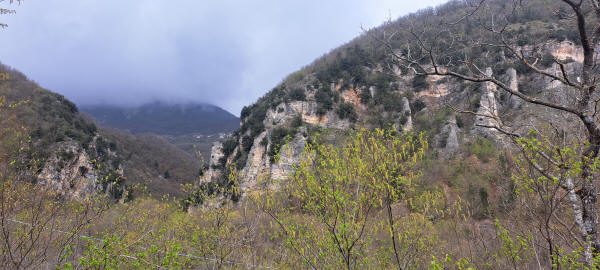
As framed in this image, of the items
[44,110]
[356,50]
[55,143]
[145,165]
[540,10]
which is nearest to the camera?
[55,143]

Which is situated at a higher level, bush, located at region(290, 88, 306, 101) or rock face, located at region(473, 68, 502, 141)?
bush, located at region(290, 88, 306, 101)

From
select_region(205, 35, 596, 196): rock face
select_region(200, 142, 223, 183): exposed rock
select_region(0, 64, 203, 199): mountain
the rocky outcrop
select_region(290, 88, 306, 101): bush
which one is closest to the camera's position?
select_region(0, 64, 203, 199): mountain

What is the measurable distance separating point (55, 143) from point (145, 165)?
78.0 feet

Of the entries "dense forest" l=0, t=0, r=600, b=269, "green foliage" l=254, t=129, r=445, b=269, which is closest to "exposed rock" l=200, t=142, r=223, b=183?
"dense forest" l=0, t=0, r=600, b=269

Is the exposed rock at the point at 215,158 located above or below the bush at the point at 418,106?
below

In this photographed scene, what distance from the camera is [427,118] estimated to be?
40.4 metres

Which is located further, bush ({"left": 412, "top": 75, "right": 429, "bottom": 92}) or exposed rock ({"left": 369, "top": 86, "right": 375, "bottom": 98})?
exposed rock ({"left": 369, "top": 86, "right": 375, "bottom": 98})

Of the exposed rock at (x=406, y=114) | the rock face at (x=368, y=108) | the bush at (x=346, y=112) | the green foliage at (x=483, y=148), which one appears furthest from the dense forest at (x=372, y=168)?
the exposed rock at (x=406, y=114)

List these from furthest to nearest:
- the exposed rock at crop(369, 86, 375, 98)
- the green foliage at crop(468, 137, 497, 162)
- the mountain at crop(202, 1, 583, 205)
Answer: the exposed rock at crop(369, 86, 375, 98) < the mountain at crop(202, 1, 583, 205) < the green foliage at crop(468, 137, 497, 162)

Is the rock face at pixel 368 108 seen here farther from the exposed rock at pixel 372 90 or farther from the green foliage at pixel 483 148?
the green foliage at pixel 483 148

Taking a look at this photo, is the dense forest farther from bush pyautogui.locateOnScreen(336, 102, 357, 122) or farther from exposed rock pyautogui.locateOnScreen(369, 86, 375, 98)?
exposed rock pyautogui.locateOnScreen(369, 86, 375, 98)

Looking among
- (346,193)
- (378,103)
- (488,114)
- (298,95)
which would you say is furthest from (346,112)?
(346,193)

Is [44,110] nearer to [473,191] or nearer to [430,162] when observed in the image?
[430,162]

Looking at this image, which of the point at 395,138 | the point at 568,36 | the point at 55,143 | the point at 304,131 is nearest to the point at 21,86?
the point at 55,143
